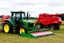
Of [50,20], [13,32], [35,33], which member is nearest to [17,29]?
[13,32]

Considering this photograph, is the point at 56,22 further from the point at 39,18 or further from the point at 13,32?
the point at 13,32

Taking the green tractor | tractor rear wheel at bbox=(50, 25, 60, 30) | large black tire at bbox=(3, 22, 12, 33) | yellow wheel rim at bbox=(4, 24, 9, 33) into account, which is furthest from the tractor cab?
tractor rear wheel at bbox=(50, 25, 60, 30)

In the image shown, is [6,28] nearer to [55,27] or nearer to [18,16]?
[18,16]

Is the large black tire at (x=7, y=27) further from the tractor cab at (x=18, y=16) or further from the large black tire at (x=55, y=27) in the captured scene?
the large black tire at (x=55, y=27)

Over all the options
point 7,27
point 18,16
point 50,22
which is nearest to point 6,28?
point 7,27

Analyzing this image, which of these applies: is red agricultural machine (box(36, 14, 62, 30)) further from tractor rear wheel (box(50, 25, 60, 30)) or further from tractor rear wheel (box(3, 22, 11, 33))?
tractor rear wheel (box(3, 22, 11, 33))

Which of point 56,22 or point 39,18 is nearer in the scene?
point 56,22

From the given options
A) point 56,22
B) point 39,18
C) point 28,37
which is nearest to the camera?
point 28,37

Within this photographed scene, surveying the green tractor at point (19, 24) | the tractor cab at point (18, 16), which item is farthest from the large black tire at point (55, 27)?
the tractor cab at point (18, 16)

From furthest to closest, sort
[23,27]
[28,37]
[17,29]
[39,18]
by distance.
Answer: [39,18], [17,29], [23,27], [28,37]

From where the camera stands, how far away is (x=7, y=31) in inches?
712

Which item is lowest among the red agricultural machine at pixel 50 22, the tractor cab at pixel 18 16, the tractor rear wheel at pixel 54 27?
the tractor rear wheel at pixel 54 27

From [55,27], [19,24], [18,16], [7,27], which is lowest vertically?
[55,27]

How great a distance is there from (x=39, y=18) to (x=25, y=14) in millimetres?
7884
